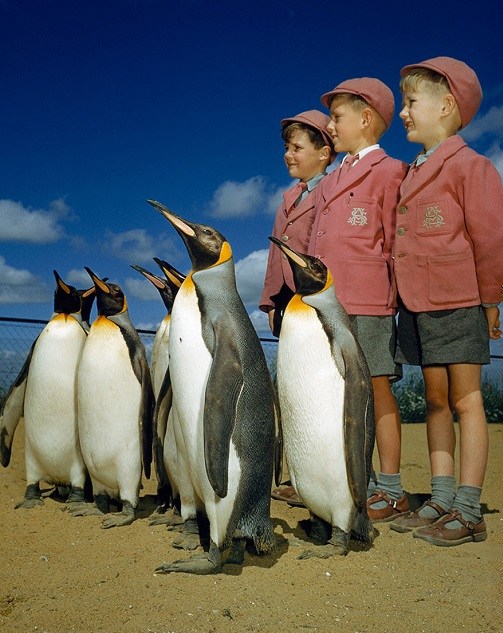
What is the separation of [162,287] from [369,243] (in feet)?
4.29

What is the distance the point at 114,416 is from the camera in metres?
3.54

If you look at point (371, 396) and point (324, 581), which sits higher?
point (371, 396)

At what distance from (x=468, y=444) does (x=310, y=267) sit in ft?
4.07

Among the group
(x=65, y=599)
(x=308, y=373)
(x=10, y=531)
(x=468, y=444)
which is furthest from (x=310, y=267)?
(x=10, y=531)

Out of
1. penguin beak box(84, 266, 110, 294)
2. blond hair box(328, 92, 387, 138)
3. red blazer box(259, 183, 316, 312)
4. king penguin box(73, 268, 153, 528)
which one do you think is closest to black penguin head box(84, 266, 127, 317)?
penguin beak box(84, 266, 110, 294)

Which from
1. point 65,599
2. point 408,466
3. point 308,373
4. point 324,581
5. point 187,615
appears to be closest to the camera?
point 187,615

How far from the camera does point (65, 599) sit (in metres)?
2.43

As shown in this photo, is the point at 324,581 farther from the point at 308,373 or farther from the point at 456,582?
the point at 308,373

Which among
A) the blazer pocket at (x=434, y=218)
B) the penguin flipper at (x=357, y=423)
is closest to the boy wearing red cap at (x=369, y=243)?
the blazer pocket at (x=434, y=218)

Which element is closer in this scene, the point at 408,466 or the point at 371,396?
the point at 371,396

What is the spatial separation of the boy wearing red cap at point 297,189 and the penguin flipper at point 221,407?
4.73 ft

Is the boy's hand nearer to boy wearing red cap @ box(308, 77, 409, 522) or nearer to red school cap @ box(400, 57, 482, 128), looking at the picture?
boy wearing red cap @ box(308, 77, 409, 522)

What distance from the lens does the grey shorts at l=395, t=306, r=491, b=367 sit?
3295mm

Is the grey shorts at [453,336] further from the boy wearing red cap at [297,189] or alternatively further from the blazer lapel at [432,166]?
the boy wearing red cap at [297,189]
